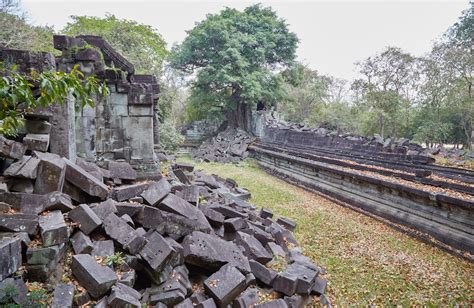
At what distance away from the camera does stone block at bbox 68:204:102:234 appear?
3.25 meters

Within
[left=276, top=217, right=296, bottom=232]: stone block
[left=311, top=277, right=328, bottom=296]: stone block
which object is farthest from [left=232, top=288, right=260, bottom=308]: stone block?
[left=276, top=217, right=296, bottom=232]: stone block

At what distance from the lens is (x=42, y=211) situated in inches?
128

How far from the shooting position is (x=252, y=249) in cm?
404

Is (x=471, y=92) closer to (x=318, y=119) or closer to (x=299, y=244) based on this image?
(x=318, y=119)

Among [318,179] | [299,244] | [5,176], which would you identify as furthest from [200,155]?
[5,176]

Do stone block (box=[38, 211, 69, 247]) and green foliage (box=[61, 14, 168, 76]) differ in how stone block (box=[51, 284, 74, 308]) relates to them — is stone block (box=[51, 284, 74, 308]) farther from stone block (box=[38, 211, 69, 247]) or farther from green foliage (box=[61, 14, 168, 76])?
green foliage (box=[61, 14, 168, 76])

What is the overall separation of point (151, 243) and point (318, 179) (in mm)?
8152

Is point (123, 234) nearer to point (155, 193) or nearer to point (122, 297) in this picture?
point (155, 193)

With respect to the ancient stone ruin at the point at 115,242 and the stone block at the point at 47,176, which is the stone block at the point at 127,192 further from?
the stone block at the point at 47,176

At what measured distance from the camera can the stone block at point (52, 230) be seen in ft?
9.22

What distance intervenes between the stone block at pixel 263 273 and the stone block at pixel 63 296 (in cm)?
205

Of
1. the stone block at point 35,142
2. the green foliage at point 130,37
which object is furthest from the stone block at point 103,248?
the green foliage at point 130,37

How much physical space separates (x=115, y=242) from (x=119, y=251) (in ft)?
0.37

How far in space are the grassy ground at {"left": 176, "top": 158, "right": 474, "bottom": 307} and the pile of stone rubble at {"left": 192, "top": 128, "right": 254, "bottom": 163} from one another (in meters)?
12.5
